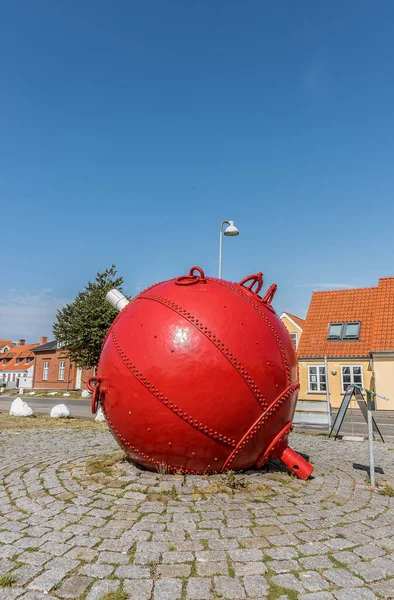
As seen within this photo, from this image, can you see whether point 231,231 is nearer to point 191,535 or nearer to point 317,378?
point 191,535

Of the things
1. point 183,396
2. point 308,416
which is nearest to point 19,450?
point 183,396

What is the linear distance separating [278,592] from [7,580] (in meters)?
1.97

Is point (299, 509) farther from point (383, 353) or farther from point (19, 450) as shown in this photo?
point (383, 353)

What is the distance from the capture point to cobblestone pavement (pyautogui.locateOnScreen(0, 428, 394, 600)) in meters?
2.92

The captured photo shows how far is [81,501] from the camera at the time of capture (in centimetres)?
453

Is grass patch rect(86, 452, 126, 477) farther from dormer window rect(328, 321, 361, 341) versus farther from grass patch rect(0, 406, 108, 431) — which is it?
dormer window rect(328, 321, 361, 341)

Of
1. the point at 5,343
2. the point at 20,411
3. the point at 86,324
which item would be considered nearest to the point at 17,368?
the point at 5,343

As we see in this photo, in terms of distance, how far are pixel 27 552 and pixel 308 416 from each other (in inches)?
434

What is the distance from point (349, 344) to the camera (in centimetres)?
2311

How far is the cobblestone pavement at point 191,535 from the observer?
→ 292 centimetres

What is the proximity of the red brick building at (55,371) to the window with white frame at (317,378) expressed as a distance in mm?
25243

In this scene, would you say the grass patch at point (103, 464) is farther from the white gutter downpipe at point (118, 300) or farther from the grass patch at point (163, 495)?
the white gutter downpipe at point (118, 300)

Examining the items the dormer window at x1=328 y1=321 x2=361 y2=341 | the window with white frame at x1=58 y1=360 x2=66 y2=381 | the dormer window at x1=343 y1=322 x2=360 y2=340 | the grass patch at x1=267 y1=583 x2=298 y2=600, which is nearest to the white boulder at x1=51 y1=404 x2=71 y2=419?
the grass patch at x1=267 y1=583 x2=298 y2=600

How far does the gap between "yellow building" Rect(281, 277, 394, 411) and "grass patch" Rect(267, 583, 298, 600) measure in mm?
18601
